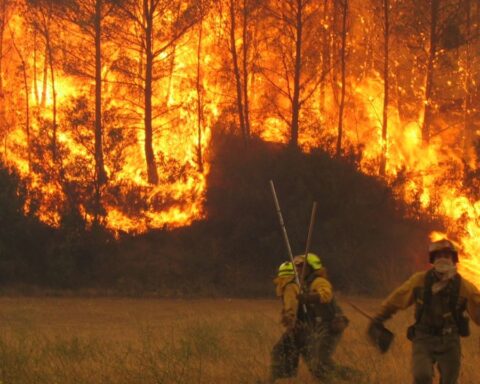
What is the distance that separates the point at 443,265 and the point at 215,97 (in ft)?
106

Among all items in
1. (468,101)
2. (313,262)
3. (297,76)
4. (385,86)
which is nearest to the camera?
(313,262)

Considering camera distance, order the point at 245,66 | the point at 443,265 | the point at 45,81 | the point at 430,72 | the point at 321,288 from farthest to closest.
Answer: the point at 45,81
the point at 430,72
the point at 245,66
the point at 321,288
the point at 443,265

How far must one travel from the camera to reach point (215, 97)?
39781 mm

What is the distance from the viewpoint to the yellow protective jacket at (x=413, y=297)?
805 cm

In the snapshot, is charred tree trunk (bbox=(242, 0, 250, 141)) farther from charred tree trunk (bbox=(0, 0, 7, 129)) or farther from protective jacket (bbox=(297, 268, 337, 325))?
protective jacket (bbox=(297, 268, 337, 325))

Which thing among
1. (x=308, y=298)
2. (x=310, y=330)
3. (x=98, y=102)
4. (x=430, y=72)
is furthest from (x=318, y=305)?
(x=430, y=72)

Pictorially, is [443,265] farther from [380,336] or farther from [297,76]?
[297,76]

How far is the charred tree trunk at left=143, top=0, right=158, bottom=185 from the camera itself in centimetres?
3584

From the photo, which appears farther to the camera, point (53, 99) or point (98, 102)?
point (53, 99)

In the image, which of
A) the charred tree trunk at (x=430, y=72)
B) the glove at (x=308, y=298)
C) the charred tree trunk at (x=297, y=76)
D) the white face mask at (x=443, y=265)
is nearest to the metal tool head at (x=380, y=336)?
the white face mask at (x=443, y=265)

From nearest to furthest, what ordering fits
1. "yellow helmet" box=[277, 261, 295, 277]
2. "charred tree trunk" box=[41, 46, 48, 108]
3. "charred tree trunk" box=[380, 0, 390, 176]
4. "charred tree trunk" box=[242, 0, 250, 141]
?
"yellow helmet" box=[277, 261, 295, 277], "charred tree trunk" box=[242, 0, 250, 141], "charred tree trunk" box=[380, 0, 390, 176], "charred tree trunk" box=[41, 46, 48, 108]

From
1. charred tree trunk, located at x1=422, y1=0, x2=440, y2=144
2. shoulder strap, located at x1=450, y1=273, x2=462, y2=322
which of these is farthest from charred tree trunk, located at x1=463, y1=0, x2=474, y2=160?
shoulder strap, located at x1=450, y1=273, x2=462, y2=322

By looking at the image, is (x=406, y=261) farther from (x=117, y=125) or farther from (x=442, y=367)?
(x=442, y=367)

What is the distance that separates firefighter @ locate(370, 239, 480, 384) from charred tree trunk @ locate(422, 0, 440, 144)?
31392mm
